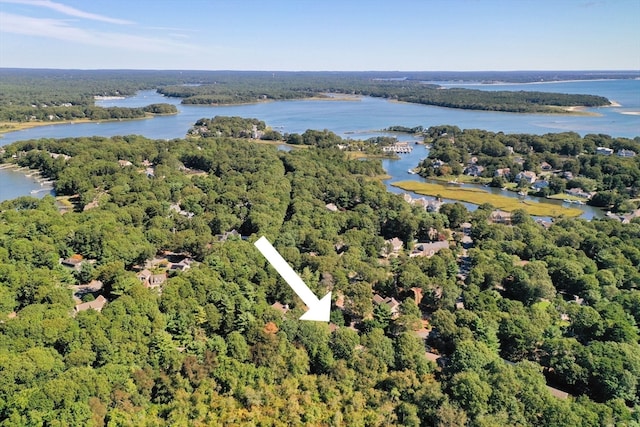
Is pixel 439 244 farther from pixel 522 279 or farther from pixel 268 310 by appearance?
pixel 268 310

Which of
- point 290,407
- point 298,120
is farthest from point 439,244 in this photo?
point 298,120

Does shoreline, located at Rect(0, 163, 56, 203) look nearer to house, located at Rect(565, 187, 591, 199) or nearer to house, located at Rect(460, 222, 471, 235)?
house, located at Rect(460, 222, 471, 235)

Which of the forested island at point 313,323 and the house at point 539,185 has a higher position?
the forested island at point 313,323

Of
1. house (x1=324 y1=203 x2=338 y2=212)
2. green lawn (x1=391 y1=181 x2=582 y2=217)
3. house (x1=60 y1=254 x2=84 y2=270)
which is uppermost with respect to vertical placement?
house (x1=60 y1=254 x2=84 y2=270)

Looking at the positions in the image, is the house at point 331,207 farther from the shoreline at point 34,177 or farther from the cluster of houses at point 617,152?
the cluster of houses at point 617,152

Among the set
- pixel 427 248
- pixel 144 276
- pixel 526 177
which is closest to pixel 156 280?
pixel 144 276

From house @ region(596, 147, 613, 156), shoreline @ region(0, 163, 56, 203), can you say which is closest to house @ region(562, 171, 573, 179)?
house @ region(596, 147, 613, 156)

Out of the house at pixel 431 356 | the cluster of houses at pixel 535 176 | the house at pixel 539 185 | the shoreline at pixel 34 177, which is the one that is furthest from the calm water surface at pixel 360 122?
the house at pixel 431 356
